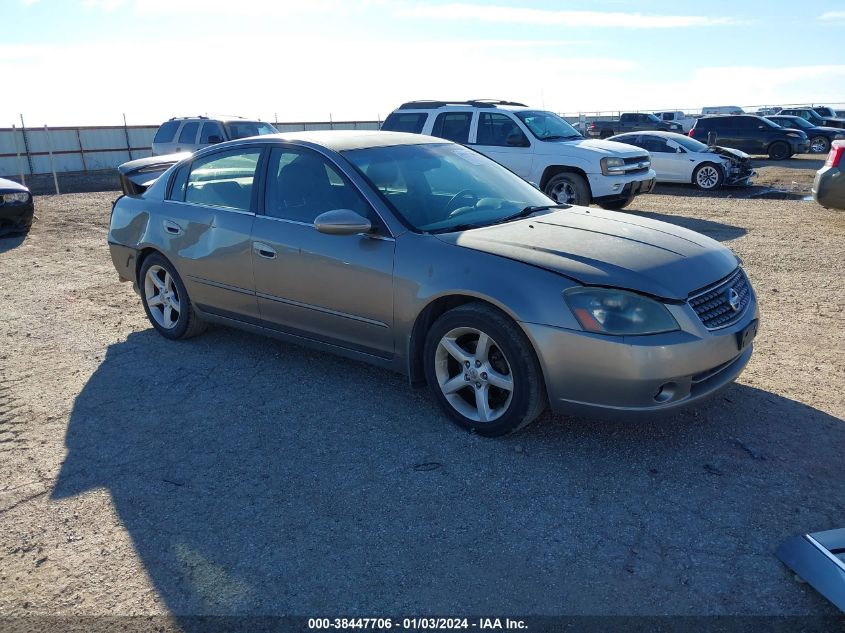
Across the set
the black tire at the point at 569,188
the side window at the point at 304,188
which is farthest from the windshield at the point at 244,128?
the side window at the point at 304,188

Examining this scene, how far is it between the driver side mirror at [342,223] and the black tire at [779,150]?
25.6 meters

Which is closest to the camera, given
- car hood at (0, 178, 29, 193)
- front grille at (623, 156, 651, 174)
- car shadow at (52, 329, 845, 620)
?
car shadow at (52, 329, 845, 620)

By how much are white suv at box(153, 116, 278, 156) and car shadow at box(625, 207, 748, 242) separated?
9.33m

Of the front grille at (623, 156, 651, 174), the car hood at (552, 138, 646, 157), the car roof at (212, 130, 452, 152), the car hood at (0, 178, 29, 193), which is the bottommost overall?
the car hood at (0, 178, 29, 193)

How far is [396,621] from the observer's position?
2.69 meters

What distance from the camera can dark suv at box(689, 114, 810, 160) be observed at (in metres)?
25.4

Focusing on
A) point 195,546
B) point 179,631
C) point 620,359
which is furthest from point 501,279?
point 179,631

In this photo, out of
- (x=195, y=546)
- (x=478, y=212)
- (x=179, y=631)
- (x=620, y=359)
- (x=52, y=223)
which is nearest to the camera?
(x=179, y=631)

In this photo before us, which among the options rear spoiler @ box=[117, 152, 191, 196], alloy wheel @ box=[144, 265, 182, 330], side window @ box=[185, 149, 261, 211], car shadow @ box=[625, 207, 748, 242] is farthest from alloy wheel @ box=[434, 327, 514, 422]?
car shadow @ box=[625, 207, 748, 242]

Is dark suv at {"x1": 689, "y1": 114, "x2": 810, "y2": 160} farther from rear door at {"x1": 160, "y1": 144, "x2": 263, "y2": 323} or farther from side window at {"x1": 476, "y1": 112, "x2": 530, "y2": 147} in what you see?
rear door at {"x1": 160, "y1": 144, "x2": 263, "y2": 323}

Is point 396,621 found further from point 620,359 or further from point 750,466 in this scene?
point 750,466

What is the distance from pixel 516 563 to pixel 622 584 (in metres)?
0.43

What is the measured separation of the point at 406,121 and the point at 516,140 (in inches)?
80.2

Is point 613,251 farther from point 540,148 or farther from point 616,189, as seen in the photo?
point 540,148
